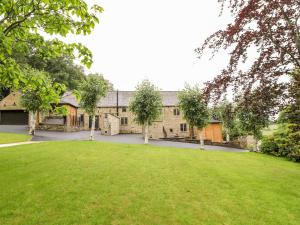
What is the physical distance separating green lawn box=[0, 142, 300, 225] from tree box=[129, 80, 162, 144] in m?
14.9

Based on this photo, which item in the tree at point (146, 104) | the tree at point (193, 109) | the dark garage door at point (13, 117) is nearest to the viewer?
the tree at point (193, 109)

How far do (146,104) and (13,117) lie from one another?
2831 cm

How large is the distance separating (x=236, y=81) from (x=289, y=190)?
5.03 metres

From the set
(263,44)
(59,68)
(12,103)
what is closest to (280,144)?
(263,44)

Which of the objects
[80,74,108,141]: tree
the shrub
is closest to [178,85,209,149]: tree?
the shrub

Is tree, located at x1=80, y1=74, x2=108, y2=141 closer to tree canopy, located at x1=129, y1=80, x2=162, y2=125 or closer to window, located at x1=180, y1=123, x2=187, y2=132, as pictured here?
tree canopy, located at x1=129, y1=80, x2=162, y2=125

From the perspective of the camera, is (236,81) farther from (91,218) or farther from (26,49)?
(26,49)

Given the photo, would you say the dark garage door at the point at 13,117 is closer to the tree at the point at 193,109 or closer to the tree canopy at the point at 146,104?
the tree canopy at the point at 146,104

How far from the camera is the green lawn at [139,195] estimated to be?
5.91m

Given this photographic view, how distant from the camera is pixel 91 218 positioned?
5.70 m

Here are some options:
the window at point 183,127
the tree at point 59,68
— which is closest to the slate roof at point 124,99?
the window at point 183,127

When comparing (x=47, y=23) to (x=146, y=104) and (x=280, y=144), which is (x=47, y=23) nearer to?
(x=146, y=104)

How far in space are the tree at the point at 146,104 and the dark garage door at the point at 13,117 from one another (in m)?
24.8

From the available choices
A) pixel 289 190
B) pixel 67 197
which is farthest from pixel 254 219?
pixel 67 197
